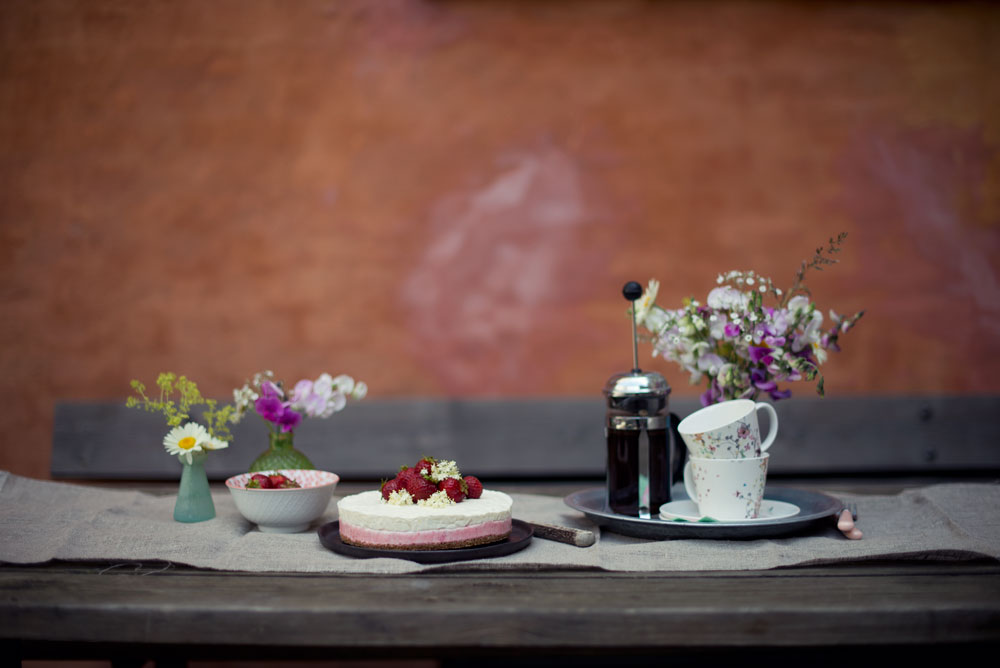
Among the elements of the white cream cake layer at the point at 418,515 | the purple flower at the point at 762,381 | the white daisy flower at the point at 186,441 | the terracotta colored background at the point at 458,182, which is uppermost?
the terracotta colored background at the point at 458,182

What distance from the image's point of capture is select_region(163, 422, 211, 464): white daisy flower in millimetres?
1272

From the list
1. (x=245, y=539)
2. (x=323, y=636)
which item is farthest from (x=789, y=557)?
(x=245, y=539)

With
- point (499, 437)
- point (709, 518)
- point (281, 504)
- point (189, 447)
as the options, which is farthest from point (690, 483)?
point (499, 437)

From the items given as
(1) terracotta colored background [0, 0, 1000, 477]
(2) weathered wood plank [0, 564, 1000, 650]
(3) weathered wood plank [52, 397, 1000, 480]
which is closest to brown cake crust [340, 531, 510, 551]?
(2) weathered wood plank [0, 564, 1000, 650]

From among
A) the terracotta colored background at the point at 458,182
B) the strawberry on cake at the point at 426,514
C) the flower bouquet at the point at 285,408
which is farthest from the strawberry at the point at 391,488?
the terracotta colored background at the point at 458,182

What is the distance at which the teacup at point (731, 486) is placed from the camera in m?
1.17

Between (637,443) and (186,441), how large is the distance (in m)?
0.70

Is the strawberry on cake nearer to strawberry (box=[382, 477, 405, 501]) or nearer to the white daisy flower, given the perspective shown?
strawberry (box=[382, 477, 405, 501])

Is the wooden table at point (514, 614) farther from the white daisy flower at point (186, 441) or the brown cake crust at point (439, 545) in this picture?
the white daisy flower at point (186, 441)

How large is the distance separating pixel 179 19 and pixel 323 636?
227 centimetres

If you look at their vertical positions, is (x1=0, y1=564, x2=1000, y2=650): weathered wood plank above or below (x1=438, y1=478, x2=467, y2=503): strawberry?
below

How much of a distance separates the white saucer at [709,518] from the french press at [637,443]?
0.09ft

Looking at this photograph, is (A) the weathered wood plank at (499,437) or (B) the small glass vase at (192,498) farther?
(A) the weathered wood plank at (499,437)

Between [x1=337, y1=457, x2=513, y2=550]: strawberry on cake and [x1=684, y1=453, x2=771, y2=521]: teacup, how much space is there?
0.29 metres
